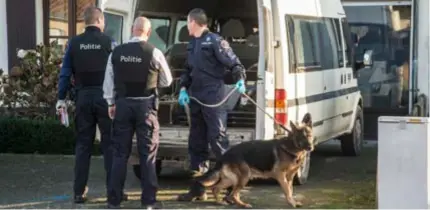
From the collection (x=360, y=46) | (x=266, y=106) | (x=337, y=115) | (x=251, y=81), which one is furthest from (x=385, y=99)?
(x=266, y=106)

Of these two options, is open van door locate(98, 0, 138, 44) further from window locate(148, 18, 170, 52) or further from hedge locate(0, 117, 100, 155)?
hedge locate(0, 117, 100, 155)

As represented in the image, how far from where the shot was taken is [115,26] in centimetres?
938

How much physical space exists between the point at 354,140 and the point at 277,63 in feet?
11.4

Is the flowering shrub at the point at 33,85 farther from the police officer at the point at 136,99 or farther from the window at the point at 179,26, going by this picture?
the police officer at the point at 136,99

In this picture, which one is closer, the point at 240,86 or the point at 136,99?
the point at 136,99

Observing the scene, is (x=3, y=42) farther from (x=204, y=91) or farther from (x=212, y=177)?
(x=212, y=177)

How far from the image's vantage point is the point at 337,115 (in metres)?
10.5

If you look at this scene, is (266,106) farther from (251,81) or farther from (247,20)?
(247,20)

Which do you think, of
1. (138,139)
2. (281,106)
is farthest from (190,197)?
(281,106)

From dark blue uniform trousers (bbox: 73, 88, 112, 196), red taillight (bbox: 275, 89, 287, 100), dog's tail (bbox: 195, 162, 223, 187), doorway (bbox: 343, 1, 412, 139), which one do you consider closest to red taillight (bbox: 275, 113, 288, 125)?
red taillight (bbox: 275, 89, 287, 100)

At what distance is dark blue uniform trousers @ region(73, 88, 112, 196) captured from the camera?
8.03 m

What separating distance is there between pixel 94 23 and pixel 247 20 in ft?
10.1

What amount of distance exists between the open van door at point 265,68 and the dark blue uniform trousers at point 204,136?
1.36 ft

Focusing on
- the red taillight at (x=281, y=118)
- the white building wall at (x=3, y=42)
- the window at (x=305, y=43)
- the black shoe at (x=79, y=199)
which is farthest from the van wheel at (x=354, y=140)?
the white building wall at (x=3, y=42)
